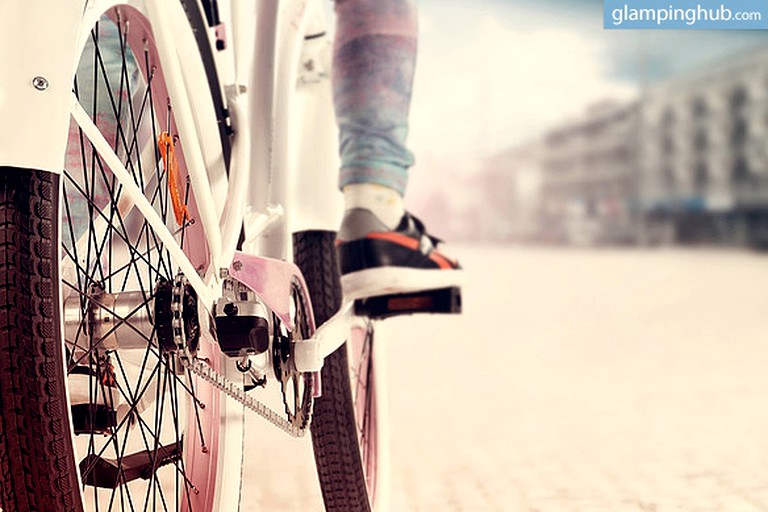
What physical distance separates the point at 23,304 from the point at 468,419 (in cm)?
205

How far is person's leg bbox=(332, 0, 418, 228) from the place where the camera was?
4.12ft

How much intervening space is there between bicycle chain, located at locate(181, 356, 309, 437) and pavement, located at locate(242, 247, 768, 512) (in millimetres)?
431

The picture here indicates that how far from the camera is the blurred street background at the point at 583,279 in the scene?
191 centimetres

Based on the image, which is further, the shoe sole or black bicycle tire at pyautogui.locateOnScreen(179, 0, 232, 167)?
the shoe sole

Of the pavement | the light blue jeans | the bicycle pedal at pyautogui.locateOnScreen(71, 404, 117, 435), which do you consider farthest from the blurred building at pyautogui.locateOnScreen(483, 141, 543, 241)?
the bicycle pedal at pyautogui.locateOnScreen(71, 404, 117, 435)

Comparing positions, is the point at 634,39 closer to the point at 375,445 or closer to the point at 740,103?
the point at 740,103

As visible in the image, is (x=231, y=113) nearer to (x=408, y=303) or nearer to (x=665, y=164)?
(x=408, y=303)

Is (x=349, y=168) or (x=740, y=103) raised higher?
(x=740, y=103)

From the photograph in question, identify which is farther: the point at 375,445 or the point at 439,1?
the point at 439,1

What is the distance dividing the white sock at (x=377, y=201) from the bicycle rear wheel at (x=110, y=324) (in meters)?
0.34

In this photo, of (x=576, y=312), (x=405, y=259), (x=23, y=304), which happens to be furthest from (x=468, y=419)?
(x=576, y=312)

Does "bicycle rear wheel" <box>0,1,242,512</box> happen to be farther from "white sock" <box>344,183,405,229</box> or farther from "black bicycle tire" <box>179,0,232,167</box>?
"white sock" <box>344,183,405,229</box>

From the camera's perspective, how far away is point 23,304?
0.56 metres

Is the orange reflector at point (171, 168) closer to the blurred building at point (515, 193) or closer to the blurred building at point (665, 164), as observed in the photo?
the blurred building at point (515, 193)
